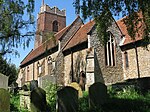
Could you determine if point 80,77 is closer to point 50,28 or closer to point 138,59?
point 138,59

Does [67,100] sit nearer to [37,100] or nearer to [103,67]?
[37,100]

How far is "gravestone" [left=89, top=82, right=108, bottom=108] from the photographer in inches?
359

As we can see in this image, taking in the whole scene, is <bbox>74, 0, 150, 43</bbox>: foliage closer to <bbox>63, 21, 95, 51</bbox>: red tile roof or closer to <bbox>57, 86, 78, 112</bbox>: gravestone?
<bbox>57, 86, 78, 112</bbox>: gravestone

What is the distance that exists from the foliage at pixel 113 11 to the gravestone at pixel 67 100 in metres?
3.31

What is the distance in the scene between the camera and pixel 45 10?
37.8 meters

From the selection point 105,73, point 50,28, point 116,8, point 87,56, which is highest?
point 50,28

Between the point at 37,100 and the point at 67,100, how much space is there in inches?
67.7

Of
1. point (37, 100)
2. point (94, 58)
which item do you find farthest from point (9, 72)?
point (37, 100)

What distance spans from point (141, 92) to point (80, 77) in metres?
9.52

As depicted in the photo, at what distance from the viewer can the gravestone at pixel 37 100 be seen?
375 inches

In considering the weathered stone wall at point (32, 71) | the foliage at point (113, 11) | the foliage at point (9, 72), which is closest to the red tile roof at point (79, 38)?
the weathered stone wall at point (32, 71)

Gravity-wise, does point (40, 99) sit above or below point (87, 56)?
below

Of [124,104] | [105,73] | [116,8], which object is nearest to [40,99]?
[124,104]

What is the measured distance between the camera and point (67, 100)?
8469 millimetres
